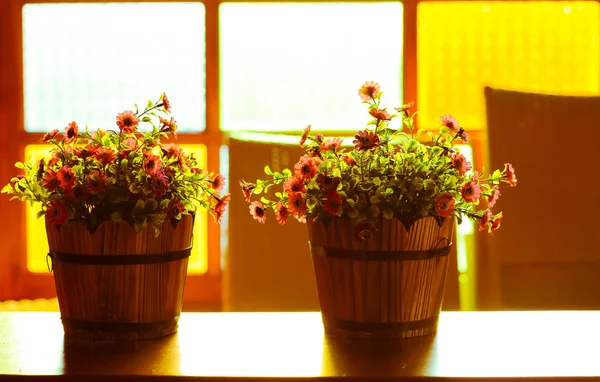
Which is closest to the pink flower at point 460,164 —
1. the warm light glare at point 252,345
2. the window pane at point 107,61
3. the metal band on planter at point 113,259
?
the warm light glare at point 252,345

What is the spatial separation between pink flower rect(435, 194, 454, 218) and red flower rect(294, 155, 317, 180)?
0.55 feet

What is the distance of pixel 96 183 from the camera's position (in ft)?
3.20

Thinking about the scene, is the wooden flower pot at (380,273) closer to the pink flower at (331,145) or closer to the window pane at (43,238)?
the pink flower at (331,145)

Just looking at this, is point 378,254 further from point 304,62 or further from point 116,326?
point 304,62

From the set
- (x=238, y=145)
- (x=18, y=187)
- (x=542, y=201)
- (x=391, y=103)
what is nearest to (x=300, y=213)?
(x=18, y=187)

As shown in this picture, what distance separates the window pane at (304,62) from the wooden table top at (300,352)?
271 centimetres

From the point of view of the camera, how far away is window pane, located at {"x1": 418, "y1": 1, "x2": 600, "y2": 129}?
12.4 feet

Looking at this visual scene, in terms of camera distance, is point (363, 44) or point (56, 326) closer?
point (56, 326)

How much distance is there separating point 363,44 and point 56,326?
9.59ft

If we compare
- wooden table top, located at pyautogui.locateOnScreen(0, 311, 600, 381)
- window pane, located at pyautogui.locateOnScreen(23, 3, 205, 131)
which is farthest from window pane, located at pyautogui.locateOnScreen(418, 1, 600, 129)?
wooden table top, located at pyautogui.locateOnScreen(0, 311, 600, 381)

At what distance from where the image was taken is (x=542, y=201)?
7.27 feet

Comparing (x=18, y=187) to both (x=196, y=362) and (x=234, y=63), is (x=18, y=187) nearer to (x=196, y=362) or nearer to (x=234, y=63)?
(x=196, y=362)

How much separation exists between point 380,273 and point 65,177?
429 millimetres

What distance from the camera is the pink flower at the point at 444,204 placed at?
0.96 metres
